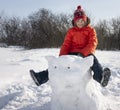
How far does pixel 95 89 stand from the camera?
442cm

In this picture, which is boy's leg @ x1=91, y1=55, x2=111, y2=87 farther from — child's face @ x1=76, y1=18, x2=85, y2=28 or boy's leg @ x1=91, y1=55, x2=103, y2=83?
child's face @ x1=76, y1=18, x2=85, y2=28

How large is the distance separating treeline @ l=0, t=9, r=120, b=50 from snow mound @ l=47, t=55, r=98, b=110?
2373 cm

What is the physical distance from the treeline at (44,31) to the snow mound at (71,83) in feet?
77.8

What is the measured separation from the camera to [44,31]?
3136 cm

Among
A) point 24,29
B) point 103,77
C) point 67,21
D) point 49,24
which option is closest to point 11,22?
point 24,29

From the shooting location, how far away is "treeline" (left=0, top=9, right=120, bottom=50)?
28.8 meters

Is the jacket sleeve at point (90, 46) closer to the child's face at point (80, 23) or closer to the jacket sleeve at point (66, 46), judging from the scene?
the child's face at point (80, 23)

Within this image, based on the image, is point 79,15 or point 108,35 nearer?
point 79,15

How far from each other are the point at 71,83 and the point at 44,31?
27668 mm

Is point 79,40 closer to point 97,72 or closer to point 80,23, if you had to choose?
point 80,23

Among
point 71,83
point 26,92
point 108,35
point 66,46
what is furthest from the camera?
point 108,35

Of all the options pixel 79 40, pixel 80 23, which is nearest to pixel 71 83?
pixel 79 40

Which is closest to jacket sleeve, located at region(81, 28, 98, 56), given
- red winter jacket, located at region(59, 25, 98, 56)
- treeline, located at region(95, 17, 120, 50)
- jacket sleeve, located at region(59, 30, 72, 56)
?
red winter jacket, located at region(59, 25, 98, 56)

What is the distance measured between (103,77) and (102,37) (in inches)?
944
